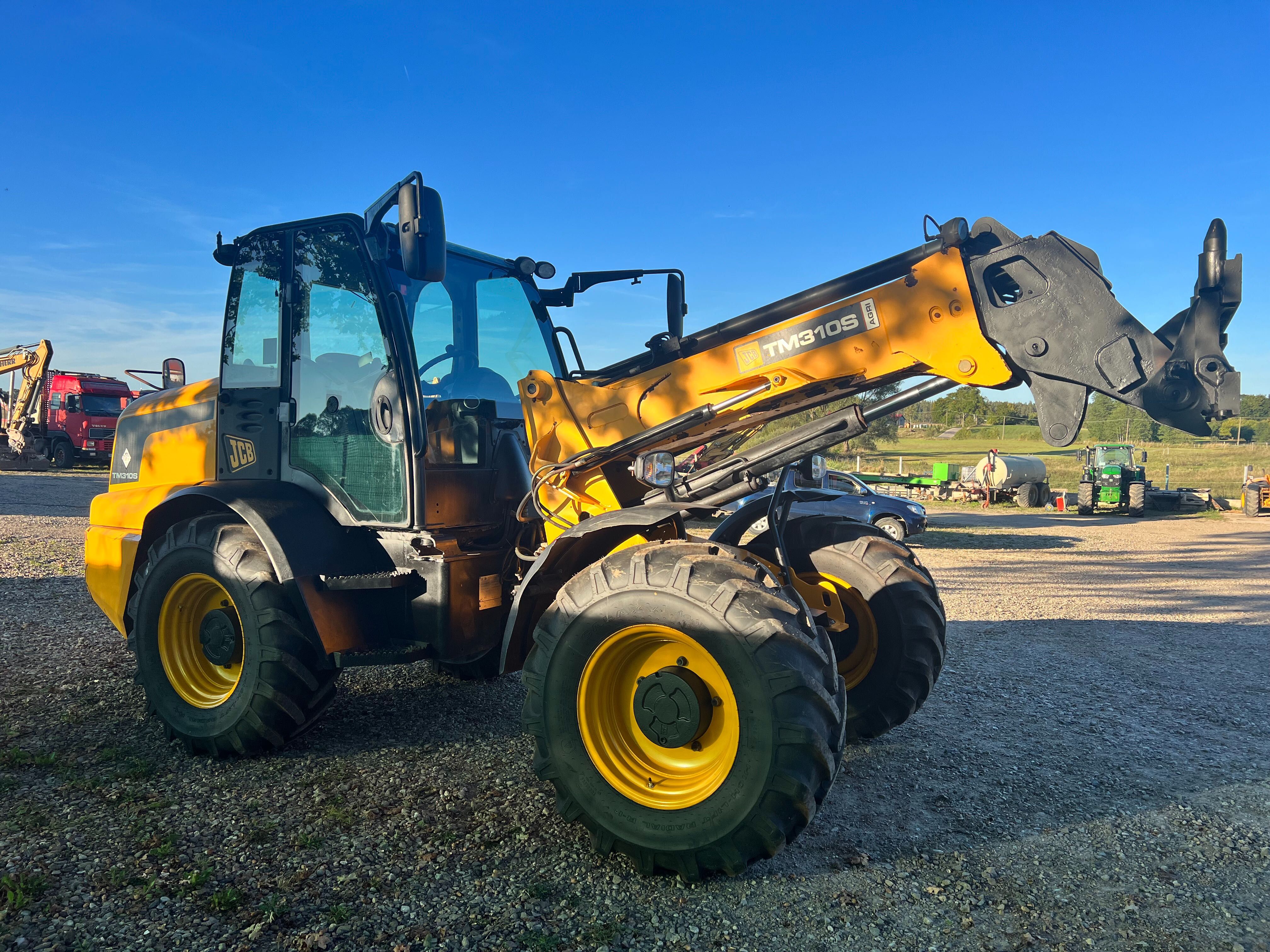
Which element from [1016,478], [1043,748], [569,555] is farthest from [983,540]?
[569,555]

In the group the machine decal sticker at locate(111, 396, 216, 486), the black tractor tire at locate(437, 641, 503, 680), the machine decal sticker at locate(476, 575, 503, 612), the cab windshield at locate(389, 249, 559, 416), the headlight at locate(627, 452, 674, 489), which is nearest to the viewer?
the headlight at locate(627, 452, 674, 489)

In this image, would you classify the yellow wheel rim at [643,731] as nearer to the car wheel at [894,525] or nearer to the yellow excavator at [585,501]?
the yellow excavator at [585,501]

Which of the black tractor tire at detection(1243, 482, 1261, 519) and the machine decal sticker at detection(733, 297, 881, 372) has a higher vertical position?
the machine decal sticker at detection(733, 297, 881, 372)

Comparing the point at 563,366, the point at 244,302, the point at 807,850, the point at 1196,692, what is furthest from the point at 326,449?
the point at 1196,692

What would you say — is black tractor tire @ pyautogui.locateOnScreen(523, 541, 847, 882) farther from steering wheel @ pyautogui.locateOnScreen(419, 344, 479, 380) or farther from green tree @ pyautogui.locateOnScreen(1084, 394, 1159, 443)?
green tree @ pyautogui.locateOnScreen(1084, 394, 1159, 443)

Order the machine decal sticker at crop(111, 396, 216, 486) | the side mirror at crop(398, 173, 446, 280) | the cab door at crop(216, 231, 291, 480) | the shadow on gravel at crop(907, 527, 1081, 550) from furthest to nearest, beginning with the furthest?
the shadow on gravel at crop(907, 527, 1081, 550) → the machine decal sticker at crop(111, 396, 216, 486) → the cab door at crop(216, 231, 291, 480) → the side mirror at crop(398, 173, 446, 280)

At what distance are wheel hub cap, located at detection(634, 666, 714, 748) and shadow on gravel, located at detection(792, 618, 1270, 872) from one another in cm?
66

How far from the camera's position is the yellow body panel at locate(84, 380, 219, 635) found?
16.7ft

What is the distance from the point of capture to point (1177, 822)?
3.76m

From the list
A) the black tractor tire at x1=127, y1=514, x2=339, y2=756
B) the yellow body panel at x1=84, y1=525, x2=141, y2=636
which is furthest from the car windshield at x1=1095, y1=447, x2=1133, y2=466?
the yellow body panel at x1=84, y1=525, x2=141, y2=636

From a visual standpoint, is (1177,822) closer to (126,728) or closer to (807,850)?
(807,850)

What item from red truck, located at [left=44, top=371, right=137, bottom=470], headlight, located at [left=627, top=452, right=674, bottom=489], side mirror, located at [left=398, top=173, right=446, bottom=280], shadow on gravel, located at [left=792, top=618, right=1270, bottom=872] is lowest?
shadow on gravel, located at [left=792, top=618, right=1270, bottom=872]

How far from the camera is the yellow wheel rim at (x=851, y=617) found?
181 inches

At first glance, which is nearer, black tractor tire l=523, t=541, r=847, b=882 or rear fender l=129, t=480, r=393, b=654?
black tractor tire l=523, t=541, r=847, b=882
